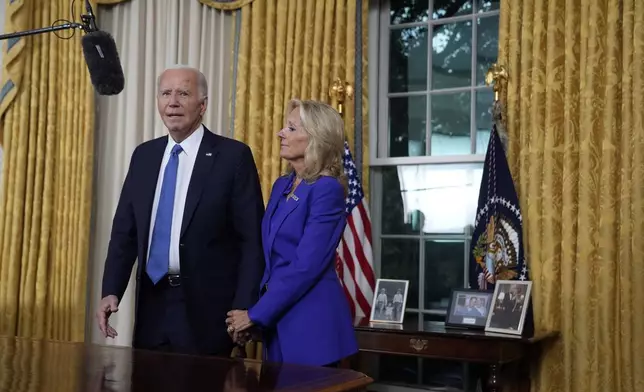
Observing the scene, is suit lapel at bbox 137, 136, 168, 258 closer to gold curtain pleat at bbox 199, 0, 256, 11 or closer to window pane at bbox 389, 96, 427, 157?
window pane at bbox 389, 96, 427, 157

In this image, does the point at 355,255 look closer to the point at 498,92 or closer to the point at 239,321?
the point at 498,92

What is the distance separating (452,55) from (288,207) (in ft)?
7.22

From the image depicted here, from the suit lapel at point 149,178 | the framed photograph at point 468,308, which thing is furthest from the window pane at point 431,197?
the suit lapel at point 149,178

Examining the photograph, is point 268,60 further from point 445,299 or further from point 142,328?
point 142,328

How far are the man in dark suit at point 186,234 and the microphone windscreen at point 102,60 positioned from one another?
1.28ft

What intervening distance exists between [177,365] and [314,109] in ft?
4.13

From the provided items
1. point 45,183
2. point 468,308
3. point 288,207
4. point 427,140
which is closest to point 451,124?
point 427,140

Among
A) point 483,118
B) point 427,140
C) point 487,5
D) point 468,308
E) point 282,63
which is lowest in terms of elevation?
point 468,308

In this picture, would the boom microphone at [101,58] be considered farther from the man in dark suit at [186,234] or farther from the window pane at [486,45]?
the window pane at [486,45]

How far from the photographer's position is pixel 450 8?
450 cm

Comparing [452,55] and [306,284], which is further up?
[452,55]

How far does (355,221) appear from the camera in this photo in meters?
4.23

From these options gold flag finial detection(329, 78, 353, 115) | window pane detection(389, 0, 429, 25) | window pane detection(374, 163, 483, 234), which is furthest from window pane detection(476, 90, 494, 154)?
gold flag finial detection(329, 78, 353, 115)

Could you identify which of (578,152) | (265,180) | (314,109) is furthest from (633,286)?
(265,180)
